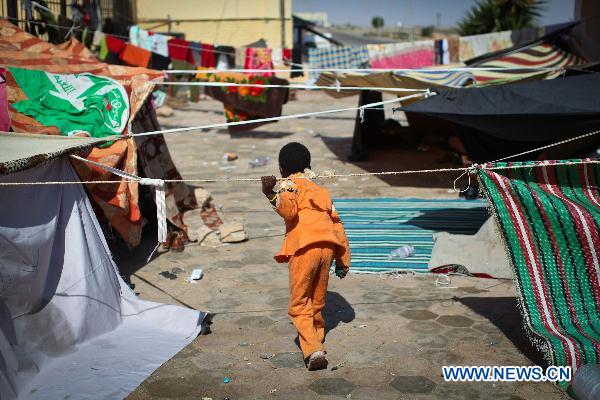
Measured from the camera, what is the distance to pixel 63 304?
450 centimetres

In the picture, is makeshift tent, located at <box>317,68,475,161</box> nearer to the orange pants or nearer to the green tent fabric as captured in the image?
the green tent fabric

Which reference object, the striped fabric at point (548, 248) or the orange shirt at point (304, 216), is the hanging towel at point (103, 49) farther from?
the striped fabric at point (548, 248)

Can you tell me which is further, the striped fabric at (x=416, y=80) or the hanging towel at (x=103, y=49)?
the hanging towel at (x=103, y=49)

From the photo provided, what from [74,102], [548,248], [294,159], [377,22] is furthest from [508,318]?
[377,22]

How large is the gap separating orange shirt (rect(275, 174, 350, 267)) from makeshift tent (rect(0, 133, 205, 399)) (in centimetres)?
115

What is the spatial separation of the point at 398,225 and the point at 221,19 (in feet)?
67.4

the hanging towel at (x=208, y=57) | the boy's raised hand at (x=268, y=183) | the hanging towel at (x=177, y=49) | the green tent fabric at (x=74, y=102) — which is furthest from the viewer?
the hanging towel at (x=208, y=57)

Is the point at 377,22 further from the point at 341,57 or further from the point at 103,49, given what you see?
the point at 103,49

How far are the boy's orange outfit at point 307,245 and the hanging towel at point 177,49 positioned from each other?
10899 mm

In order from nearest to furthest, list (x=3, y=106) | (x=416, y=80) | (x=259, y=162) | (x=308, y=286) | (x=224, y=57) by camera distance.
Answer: (x=308, y=286)
(x=3, y=106)
(x=416, y=80)
(x=259, y=162)
(x=224, y=57)

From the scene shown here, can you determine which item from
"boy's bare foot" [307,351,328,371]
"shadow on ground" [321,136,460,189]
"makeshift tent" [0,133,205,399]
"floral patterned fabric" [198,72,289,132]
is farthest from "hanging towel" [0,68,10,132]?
"floral patterned fabric" [198,72,289,132]

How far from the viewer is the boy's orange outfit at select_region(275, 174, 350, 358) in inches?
163

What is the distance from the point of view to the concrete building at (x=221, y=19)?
25953 millimetres

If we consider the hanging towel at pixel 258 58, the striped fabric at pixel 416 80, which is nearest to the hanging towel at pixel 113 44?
the hanging towel at pixel 258 58
